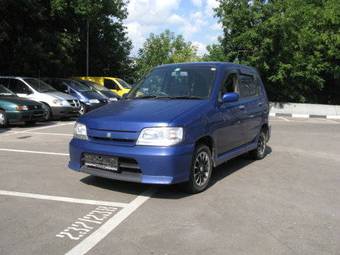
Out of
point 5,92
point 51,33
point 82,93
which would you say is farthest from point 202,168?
point 51,33

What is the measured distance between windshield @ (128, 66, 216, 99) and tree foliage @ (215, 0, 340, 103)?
16.4 meters

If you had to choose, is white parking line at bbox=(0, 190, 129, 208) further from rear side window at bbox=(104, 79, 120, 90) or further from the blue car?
rear side window at bbox=(104, 79, 120, 90)

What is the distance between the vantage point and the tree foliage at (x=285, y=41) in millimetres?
23109

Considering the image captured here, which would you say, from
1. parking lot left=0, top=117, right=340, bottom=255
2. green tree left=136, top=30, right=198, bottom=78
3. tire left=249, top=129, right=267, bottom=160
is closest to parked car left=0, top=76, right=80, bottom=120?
parking lot left=0, top=117, right=340, bottom=255

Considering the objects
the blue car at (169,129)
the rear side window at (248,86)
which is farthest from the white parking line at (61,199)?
the rear side window at (248,86)

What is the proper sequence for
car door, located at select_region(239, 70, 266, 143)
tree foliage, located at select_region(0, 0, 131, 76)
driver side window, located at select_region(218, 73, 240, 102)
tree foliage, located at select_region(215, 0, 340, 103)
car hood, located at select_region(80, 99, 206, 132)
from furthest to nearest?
tree foliage, located at select_region(215, 0, 340, 103) → tree foliage, located at select_region(0, 0, 131, 76) → car door, located at select_region(239, 70, 266, 143) → driver side window, located at select_region(218, 73, 240, 102) → car hood, located at select_region(80, 99, 206, 132)

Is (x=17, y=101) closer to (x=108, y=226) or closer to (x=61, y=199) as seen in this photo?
(x=61, y=199)

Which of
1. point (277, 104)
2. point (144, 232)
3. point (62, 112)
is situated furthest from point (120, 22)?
point (144, 232)

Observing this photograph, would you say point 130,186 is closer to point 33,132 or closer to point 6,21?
point 33,132

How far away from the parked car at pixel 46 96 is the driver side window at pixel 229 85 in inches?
395

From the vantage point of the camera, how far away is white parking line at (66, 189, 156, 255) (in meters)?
4.26

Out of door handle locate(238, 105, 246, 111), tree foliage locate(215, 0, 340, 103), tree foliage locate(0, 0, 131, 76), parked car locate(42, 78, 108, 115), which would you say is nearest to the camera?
door handle locate(238, 105, 246, 111)

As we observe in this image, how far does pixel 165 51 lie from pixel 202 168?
37.5 meters

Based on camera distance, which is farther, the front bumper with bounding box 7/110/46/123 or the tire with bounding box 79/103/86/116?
Answer: the tire with bounding box 79/103/86/116
